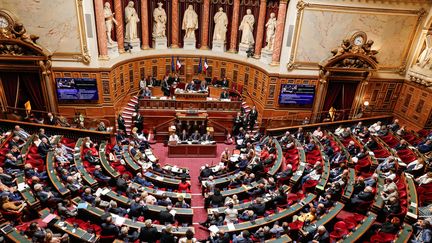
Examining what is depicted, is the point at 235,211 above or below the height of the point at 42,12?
below

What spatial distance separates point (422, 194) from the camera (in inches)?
418

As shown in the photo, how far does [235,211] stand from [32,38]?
12234mm

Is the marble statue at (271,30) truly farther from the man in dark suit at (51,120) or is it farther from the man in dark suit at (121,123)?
the man in dark suit at (51,120)

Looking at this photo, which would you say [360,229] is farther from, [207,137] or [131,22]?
[131,22]

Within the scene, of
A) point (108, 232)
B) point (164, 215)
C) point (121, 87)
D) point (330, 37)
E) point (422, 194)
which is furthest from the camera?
point (121, 87)

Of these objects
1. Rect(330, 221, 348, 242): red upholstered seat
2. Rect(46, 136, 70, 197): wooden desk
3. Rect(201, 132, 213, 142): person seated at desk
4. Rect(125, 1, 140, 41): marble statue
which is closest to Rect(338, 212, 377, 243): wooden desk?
Rect(330, 221, 348, 242): red upholstered seat

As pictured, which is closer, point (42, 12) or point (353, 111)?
point (42, 12)

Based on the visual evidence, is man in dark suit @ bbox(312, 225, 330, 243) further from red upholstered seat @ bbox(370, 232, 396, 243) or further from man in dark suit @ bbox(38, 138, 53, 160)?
man in dark suit @ bbox(38, 138, 53, 160)

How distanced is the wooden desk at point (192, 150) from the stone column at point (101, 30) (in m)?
6.21

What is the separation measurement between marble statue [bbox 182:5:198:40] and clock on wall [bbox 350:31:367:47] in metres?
9.53

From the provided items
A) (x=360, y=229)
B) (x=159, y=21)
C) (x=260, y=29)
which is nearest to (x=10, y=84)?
(x=159, y=21)

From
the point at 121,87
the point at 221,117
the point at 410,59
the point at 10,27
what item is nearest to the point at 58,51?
the point at 10,27

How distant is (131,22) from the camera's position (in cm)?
1855

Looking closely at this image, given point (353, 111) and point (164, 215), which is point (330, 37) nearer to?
point (353, 111)
